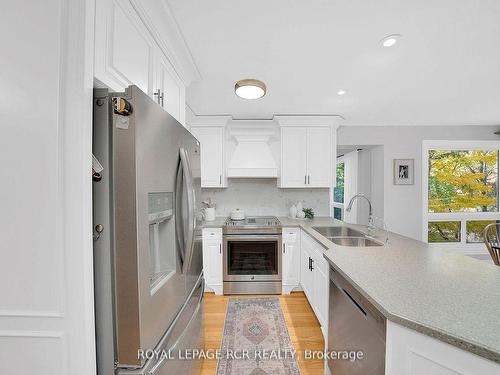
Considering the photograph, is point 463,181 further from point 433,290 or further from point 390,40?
point 433,290

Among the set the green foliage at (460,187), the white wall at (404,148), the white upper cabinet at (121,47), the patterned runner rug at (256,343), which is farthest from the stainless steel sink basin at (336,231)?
the white upper cabinet at (121,47)

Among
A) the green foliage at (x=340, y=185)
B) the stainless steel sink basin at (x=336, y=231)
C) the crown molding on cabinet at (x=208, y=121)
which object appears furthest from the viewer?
the green foliage at (x=340, y=185)

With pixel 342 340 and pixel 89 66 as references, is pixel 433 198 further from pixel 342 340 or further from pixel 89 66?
pixel 89 66

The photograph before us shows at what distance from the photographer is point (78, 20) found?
0.76 m

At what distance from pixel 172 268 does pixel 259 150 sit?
250 centimetres

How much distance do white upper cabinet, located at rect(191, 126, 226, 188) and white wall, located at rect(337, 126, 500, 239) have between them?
2017mm

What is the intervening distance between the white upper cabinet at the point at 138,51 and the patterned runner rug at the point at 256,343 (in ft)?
6.55

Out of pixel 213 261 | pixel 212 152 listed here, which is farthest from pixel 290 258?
pixel 212 152

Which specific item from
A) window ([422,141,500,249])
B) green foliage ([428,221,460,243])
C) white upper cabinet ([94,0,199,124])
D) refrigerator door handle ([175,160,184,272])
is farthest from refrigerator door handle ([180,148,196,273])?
green foliage ([428,221,460,243])

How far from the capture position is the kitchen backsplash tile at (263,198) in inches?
147

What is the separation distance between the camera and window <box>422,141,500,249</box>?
384 centimetres

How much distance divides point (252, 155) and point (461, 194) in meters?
3.66

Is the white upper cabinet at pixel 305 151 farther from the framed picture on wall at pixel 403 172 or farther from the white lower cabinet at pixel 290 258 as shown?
the framed picture on wall at pixel 403 172

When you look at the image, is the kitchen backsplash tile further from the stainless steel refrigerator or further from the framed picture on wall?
the stainless steel refrigerator
